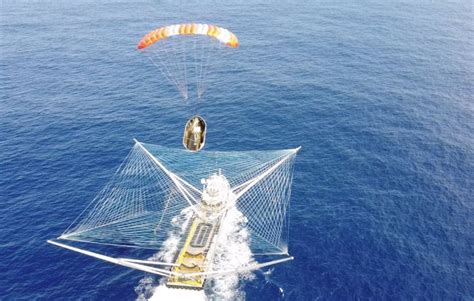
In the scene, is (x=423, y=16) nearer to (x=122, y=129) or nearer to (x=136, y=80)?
(x=136, y=80)

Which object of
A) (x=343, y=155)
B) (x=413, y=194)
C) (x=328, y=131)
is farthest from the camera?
(x=328, y=131)

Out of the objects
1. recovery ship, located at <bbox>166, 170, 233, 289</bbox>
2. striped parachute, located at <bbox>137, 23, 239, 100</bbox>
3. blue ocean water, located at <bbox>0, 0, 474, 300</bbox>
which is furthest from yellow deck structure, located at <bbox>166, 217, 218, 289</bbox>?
striped parachute, located at <bbox>137, 23, 239, 100</bbox>

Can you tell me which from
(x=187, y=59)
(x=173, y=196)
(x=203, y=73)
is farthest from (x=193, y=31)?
(x=187, y=59)

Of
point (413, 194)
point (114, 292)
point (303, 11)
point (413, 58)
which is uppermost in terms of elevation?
point (303, 11)

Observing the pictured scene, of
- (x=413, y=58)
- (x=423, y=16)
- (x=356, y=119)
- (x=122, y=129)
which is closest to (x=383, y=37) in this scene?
(x=413, y=58)

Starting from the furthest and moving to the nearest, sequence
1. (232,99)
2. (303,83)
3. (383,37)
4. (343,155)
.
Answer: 1. (383,37)
2. (303,83)
3. (232,99)
4. (343,155)

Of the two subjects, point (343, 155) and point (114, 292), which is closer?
point (114, 292)

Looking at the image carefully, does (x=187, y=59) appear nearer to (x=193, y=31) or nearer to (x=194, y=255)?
(x=193, y=31)
